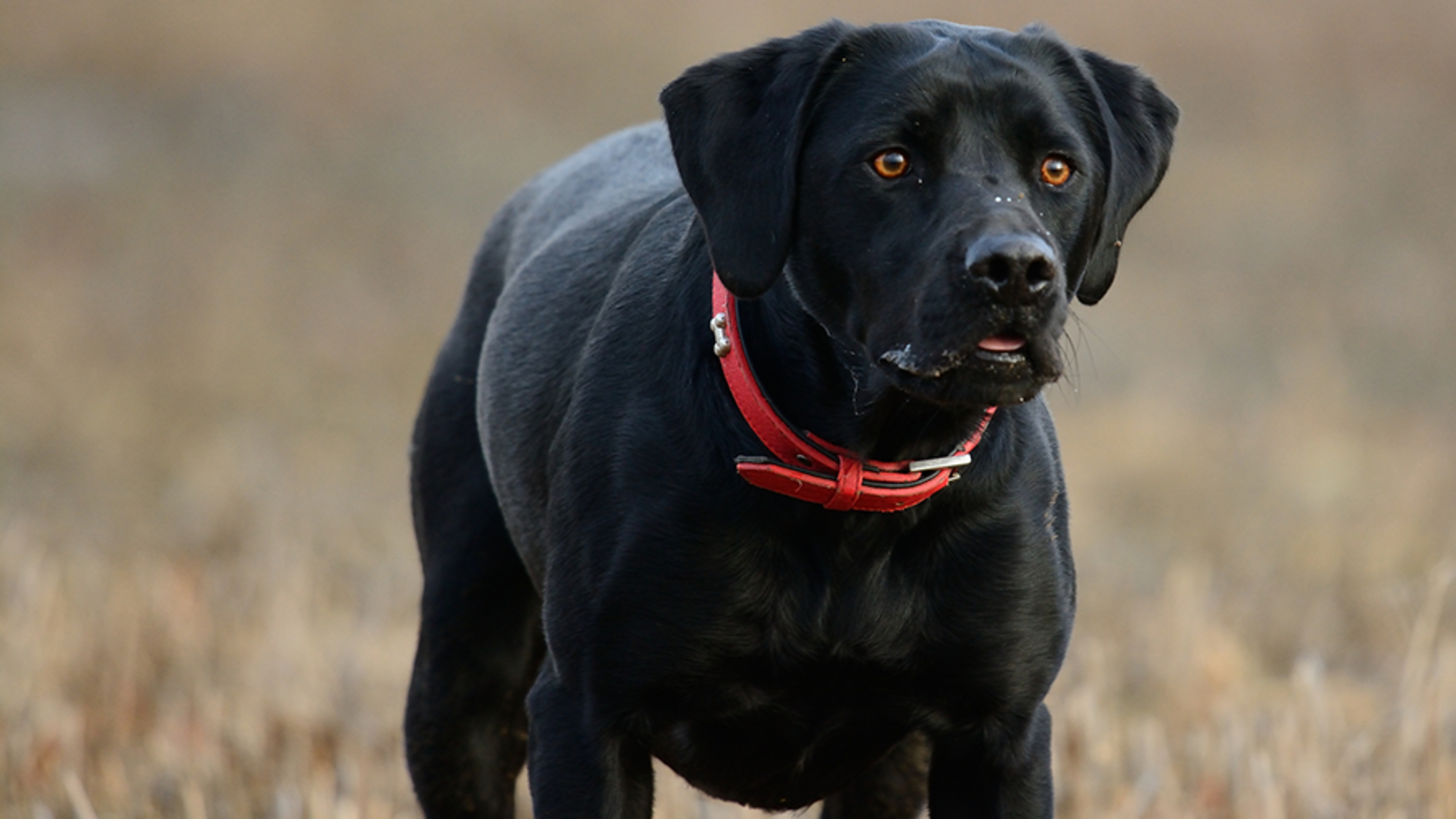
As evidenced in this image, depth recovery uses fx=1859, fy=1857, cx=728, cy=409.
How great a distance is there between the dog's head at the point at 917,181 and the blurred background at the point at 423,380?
265 mm

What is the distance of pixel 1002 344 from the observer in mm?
3123

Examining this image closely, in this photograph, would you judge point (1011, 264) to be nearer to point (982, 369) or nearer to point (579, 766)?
point (982, 369)

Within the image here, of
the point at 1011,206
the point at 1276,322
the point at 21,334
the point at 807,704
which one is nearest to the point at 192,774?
the point at 807,704

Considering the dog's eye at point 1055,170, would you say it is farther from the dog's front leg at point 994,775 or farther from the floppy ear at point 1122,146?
the dog's front leg at point 994,775

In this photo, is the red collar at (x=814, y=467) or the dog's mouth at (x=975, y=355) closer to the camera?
the dog's mouth at (x=975, y=355)

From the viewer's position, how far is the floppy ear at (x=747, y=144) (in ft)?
10.8

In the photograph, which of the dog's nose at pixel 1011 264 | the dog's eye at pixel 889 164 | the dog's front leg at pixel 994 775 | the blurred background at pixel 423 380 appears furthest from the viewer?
the blurred background at pixel 423 380

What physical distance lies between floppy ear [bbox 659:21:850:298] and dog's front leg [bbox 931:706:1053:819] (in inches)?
38.9

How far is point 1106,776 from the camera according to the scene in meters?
5.55

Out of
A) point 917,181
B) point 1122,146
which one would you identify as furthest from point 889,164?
point 1122,146

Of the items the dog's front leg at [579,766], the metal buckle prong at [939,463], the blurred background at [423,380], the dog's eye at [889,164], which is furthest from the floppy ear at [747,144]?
the dog's front leg at [579,766]

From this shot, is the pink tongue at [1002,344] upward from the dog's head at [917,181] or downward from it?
downward

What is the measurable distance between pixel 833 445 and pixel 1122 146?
0.79m

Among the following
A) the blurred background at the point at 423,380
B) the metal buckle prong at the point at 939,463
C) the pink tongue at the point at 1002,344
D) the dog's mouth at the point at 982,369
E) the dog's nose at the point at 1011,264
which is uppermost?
the dog's nose at the point at 1011,264
